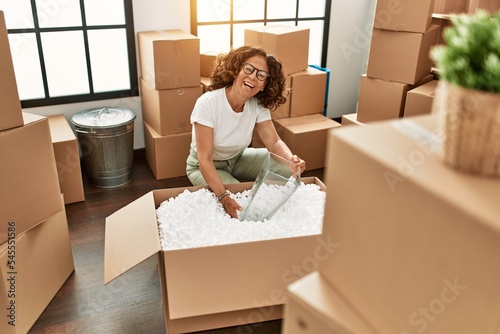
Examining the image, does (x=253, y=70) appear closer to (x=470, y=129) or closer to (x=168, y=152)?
(x=168, y=152)

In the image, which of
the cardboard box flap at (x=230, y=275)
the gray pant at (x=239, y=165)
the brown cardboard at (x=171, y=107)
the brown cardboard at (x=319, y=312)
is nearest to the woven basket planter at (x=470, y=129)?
the brown cardboard at (x=319, y=312)

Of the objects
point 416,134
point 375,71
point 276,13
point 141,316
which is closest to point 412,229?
point 416,134

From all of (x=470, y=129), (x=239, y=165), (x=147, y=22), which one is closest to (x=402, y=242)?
(x=470, y=129)

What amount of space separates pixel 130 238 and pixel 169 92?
1.49 metres

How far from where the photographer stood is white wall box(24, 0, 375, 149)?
10.4 ft

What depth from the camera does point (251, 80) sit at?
221 centimetres

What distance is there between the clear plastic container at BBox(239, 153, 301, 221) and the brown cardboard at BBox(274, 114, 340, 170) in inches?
46.9

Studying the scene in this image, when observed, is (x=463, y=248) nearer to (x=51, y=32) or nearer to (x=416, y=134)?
(x=416, y=134)

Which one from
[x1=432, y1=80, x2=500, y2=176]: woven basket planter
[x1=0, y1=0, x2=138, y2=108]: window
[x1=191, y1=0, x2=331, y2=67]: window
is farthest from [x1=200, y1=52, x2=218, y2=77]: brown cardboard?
[x1=432, y1=80, x2=500, y2=176]: woven basket planter

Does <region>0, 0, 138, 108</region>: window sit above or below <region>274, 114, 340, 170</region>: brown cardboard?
above

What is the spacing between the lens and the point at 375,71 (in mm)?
2895

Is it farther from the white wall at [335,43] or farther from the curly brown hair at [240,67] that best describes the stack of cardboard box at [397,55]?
the white wall at [335,43]

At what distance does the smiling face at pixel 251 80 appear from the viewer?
86.6 inches

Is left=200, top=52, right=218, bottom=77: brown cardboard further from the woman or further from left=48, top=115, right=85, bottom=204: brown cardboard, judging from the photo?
left=48, top=115, right=85, bottom=204: brown cardboard
